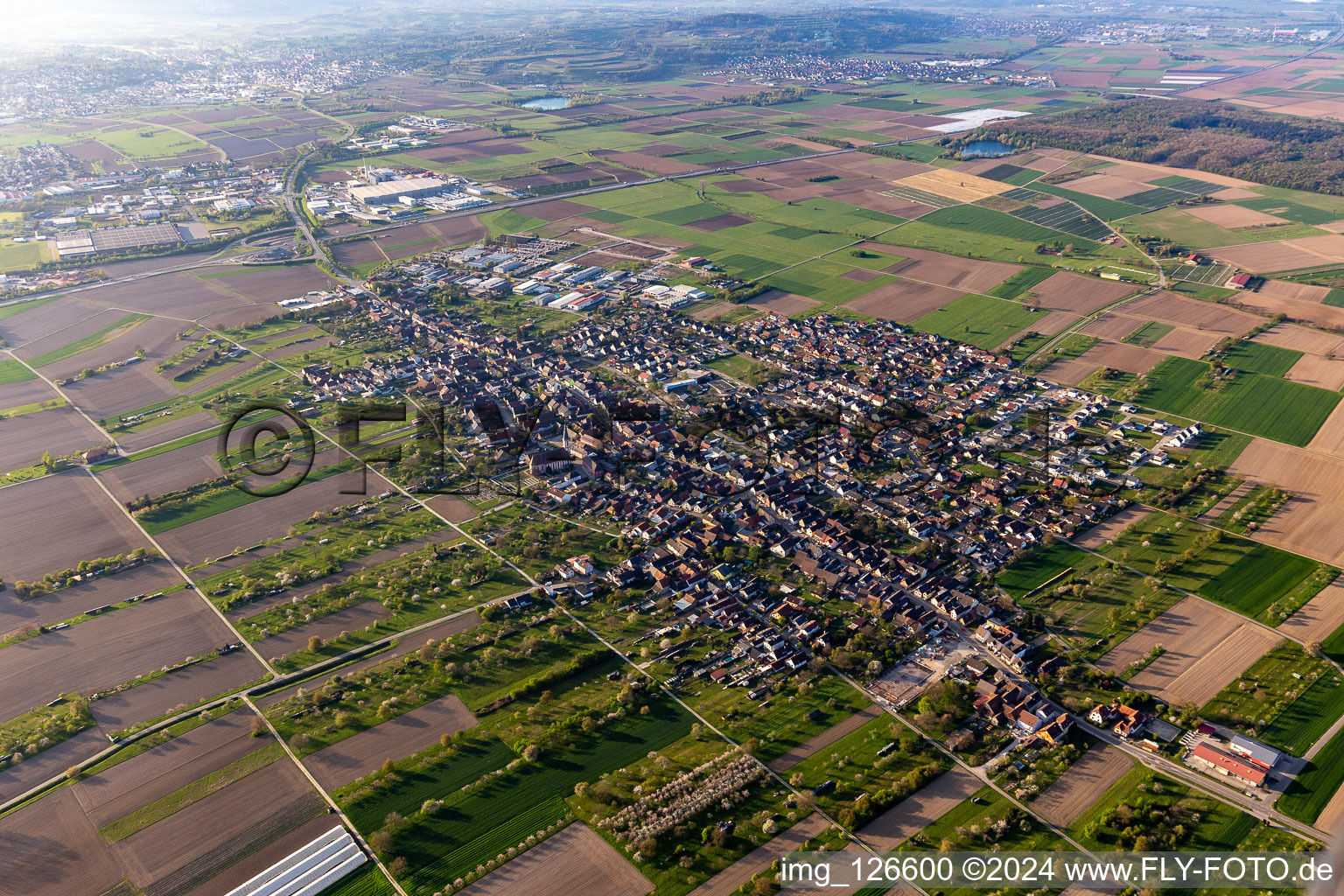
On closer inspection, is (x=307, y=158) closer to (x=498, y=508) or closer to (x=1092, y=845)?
(x=498, y=508)

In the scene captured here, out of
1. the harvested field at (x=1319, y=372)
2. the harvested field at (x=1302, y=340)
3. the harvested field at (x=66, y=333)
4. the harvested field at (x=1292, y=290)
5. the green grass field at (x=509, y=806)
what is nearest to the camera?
the green grass field at (x=509, y=806)

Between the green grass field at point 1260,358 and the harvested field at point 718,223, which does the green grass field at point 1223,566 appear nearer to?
the green grass field at point 1260,358

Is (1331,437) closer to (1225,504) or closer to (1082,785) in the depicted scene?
(1225,504)

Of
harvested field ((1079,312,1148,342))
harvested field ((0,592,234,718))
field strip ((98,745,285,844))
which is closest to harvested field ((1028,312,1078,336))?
harvested field ((1079,312,1148,342))

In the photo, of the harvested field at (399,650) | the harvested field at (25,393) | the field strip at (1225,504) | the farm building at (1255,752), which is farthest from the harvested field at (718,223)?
the farm building at (1255,752)

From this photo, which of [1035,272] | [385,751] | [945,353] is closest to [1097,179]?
[1035,272]

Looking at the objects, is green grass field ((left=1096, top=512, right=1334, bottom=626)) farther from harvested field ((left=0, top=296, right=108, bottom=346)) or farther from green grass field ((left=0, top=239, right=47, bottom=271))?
green grass field ((left=0, top=239, right=47, bottom=271))
